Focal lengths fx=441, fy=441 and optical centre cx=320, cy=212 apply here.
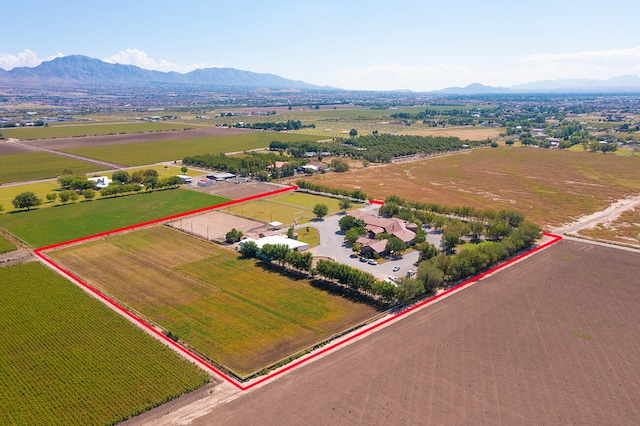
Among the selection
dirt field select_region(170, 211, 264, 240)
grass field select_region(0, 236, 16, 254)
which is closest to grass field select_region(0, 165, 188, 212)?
grass field select_region(0, 236, 16, 254)

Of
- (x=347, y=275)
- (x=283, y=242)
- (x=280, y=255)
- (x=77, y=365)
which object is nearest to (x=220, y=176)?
(x=283, y=242)

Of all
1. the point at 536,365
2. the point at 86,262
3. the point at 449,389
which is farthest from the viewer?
the point at 86,262

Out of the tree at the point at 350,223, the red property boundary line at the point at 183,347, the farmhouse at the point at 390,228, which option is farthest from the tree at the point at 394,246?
the red property boundary line at the point at 183,347

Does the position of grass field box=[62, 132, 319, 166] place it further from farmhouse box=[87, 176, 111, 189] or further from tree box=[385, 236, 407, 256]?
tree box=[385, 236, 407, 256]

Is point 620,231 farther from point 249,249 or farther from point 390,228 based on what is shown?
point 249,249

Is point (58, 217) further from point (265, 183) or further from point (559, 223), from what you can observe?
point (559, 223)

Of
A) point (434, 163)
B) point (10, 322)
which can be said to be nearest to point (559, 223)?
point (434, 163)

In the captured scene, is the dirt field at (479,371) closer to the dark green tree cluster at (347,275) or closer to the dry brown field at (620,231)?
the dark green tree cluster at (347,275)
